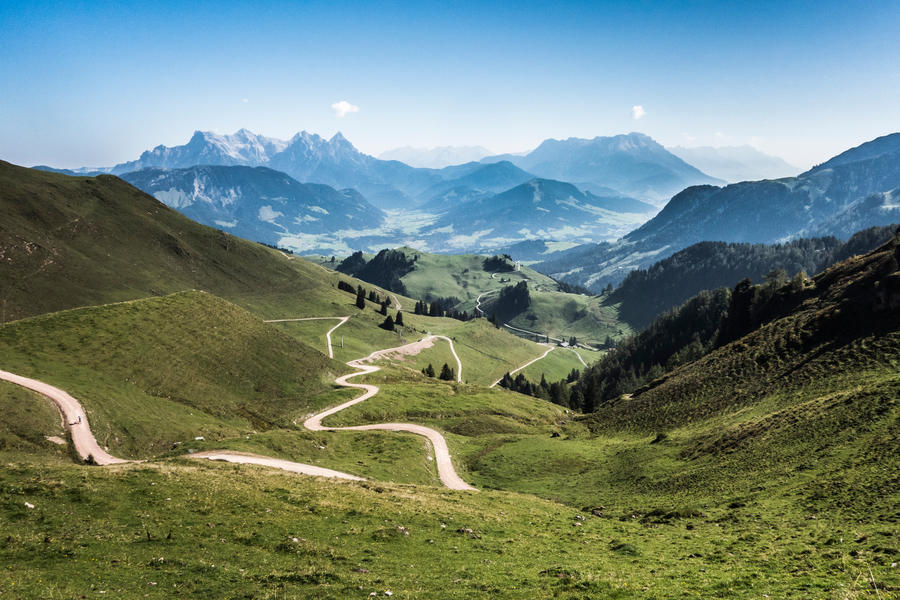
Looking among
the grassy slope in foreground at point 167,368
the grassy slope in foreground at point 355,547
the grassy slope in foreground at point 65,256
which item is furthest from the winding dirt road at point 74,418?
the grassy slope in foreground at point 65,256

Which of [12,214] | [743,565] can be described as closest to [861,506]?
[743,565]

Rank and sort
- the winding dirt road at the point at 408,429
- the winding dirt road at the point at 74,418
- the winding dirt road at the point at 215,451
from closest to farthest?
the winding dirt road at the point at 74,418
the winding dirt road at the point at 215,451
the winding dirt road at the point at 408,429

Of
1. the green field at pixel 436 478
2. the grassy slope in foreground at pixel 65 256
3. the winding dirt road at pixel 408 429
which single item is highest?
the grassy slope in foreground at pixel 65 256

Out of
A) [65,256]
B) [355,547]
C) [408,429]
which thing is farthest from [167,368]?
[65,256]

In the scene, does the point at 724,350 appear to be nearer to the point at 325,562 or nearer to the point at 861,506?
the point at 861,506

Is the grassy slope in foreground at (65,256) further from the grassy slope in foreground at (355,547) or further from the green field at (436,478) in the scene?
the grassy slope in foreground at (355,547)

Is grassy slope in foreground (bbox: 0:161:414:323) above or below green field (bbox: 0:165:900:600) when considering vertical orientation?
above

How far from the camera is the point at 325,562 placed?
2409 cm

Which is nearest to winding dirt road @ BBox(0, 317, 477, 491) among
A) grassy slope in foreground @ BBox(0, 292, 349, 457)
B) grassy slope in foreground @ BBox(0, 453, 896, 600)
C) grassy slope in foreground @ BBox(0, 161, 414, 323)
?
grassy slope in foreground @ BBox(0, 292, 349, 457)

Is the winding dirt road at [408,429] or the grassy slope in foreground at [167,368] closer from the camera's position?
Answer: the grassy slope in foreground at [167,368]

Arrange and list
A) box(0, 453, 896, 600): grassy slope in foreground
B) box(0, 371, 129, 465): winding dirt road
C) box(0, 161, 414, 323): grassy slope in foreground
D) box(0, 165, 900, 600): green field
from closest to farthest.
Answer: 1. box(0, 453, 896, 600): grassy slope in foreground
2. box(0, 165, 900, 600): green field
3. box(0, 371, 129, 465): winding dirt road
4. box(0, 161, 414, 323): grassy slope in foreground

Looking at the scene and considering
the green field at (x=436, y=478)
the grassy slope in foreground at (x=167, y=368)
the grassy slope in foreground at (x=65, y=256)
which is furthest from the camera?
the grassy slope in foreground at (x=65, y=256)

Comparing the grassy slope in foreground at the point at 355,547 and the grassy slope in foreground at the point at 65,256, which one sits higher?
the grassy slope in foreground at the point at 65,256

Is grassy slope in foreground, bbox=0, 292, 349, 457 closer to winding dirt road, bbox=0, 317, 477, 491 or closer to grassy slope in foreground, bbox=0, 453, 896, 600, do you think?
winding dirt road, bbox=0, 317, 477, 491
